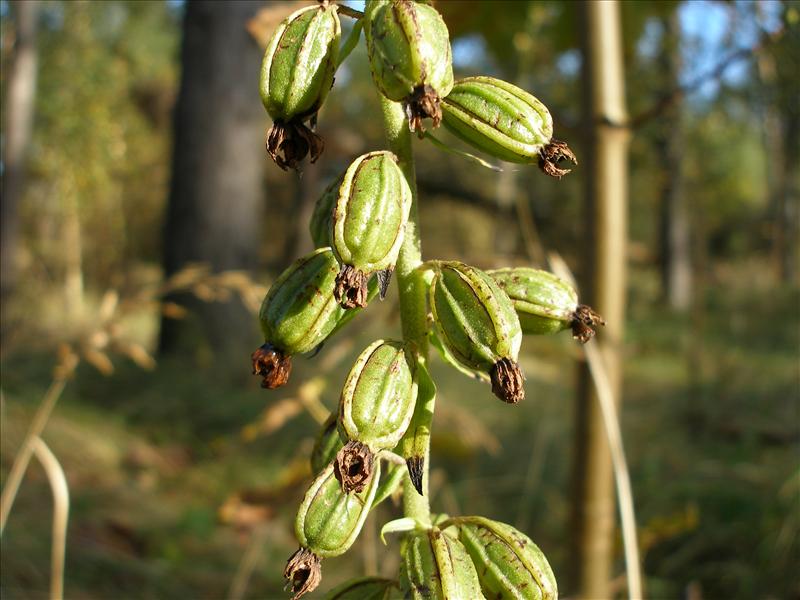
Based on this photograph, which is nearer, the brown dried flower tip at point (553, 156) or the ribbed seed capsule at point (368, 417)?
the ribbed seed capsule at point (368, 417)

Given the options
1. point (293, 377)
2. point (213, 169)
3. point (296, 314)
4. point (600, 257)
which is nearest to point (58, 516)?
point (296, 314)

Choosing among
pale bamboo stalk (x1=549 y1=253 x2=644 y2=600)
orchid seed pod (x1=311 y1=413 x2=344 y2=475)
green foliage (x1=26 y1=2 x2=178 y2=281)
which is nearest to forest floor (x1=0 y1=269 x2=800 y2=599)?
pale bamboo stalk (x1=549 y1=253 x2=644 y2=600)

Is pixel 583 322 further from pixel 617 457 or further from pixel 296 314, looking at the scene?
pixel 617 457

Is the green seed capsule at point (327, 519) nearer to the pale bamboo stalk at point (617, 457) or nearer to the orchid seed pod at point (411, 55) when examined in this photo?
the orchid seed pod at point (411, 55)

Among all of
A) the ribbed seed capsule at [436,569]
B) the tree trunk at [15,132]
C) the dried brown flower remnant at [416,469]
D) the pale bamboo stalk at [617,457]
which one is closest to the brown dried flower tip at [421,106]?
the dried brown flower remnant at [416,469]

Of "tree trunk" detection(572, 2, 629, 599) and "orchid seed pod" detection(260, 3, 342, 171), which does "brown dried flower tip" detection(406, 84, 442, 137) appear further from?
"tree trunk" detection(572, 2, 629, 599)
